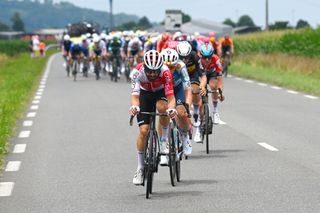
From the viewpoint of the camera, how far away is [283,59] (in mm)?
40031

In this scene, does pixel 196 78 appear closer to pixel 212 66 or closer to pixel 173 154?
pixel 212 66

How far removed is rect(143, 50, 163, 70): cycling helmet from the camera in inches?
377

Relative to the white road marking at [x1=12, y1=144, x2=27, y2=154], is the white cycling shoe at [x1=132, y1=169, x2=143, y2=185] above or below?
above

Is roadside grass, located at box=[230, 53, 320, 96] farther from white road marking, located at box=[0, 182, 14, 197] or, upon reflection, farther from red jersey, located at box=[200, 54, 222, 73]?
white road marking, located at box=[0, 182, 14, 197]

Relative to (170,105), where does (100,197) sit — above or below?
below

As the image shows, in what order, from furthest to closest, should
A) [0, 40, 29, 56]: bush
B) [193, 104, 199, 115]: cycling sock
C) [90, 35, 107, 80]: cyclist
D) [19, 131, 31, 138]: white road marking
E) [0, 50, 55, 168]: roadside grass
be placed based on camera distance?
1. [0, 40, 29, 56]: bush
2. [90, 35, 107, 80]: cyclist
3. [19, 131, 31, 138]: white road marking
4. [0, 50, 55, 168]: roadside grass
5. [193, 104, 199, 115]: cycling sock

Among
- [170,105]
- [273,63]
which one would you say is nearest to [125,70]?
[273,63]

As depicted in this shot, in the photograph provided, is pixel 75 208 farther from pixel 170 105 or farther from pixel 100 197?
pixel 170 105

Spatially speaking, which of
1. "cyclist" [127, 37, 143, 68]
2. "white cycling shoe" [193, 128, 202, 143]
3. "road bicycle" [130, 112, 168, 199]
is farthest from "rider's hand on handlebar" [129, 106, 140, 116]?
"cyclist" [127, 37, 143, 68]

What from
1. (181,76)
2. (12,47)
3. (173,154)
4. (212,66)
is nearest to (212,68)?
(212,66)

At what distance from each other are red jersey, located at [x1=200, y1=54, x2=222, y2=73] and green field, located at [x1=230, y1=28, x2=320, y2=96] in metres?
10.3

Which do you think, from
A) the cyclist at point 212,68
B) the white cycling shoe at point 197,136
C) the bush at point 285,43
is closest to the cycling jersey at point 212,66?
the cyclist at point 212,68

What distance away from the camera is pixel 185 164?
12.1 m

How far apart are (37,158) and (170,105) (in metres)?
3.34
